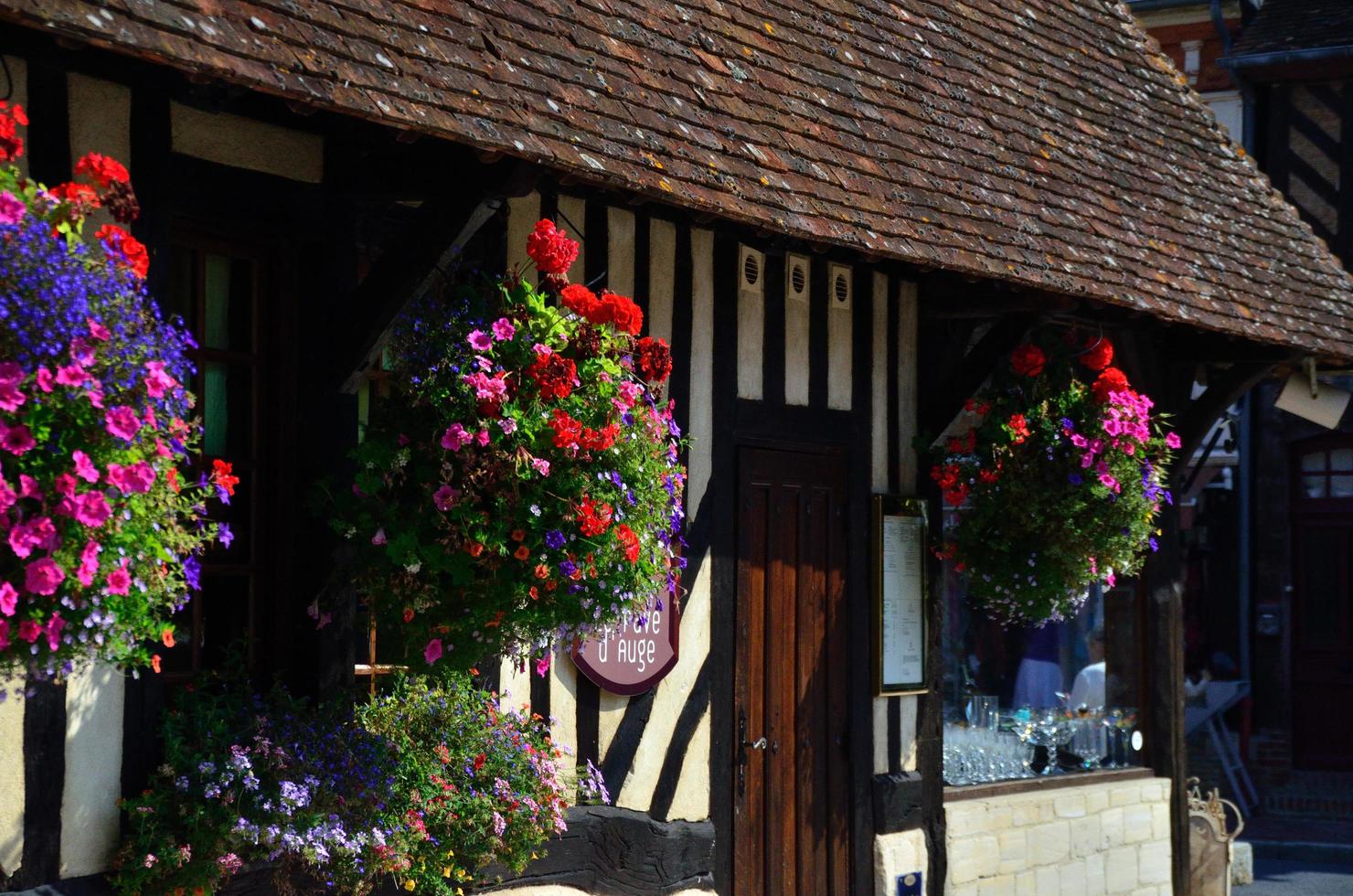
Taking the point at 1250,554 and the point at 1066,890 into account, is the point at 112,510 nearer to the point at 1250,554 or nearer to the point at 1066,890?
the point at 1066,890

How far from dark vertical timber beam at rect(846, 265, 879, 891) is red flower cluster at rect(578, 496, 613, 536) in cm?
291

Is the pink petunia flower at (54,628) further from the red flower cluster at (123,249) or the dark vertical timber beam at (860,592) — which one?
the dark vertical timber beam at (860,592)

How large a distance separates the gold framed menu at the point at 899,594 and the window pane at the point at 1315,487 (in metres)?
9.82

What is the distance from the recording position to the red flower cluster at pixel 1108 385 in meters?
7.72

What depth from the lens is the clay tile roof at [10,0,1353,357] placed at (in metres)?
4.77

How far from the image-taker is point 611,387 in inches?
199

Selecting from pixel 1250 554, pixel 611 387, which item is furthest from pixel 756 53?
pixel 1250 554

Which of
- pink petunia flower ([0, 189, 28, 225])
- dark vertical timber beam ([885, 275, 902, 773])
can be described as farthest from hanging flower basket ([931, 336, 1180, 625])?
pink petunia flower ([0, 189, 28, 225])

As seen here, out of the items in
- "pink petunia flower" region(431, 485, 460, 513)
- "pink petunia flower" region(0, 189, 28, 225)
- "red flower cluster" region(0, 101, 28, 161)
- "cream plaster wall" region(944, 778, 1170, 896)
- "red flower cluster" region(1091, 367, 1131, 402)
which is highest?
"red flower cluster" region(0, 101, 28, 161)

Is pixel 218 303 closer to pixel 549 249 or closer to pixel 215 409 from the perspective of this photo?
pixel 215 409

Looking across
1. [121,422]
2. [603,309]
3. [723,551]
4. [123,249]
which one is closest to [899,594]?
[723,551]

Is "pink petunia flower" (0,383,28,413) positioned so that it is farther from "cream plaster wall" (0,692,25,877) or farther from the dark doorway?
the dark doorway

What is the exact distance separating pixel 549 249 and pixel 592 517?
0.85 meters

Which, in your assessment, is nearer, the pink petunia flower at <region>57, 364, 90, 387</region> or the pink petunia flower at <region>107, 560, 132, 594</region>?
the pink petunia flower at <region>57, 364, 90, 387</region>
